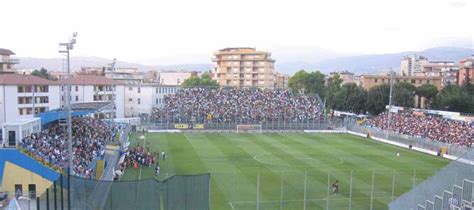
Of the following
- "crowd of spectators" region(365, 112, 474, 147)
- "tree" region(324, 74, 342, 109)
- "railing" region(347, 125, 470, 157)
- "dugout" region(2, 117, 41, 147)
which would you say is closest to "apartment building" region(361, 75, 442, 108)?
"tree" region(324, 74, 342, 109)

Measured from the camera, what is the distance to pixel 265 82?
114688 mm

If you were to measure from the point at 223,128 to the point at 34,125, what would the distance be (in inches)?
1194

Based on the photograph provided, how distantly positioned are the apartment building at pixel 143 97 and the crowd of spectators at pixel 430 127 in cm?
3562

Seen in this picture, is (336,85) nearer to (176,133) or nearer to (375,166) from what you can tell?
(176,133)

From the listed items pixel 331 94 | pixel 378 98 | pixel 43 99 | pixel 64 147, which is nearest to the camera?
pixel 64 147

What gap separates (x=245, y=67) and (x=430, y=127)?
223 feet

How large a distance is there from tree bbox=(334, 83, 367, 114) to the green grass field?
25134 millimetres

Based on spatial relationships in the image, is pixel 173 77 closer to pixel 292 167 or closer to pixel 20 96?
pixel 20 96

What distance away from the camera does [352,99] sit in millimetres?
78062

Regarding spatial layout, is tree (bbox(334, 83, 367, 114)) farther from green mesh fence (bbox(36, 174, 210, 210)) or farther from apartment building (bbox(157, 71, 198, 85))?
green mesh fence (bbox(36, 174, 210, 210))

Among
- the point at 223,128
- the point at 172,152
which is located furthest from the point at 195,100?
the point at 172,152

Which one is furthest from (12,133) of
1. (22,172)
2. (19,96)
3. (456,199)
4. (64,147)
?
(19,96)

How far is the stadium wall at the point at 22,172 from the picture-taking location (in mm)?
22234

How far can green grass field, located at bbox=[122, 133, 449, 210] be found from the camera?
78.4 ft
